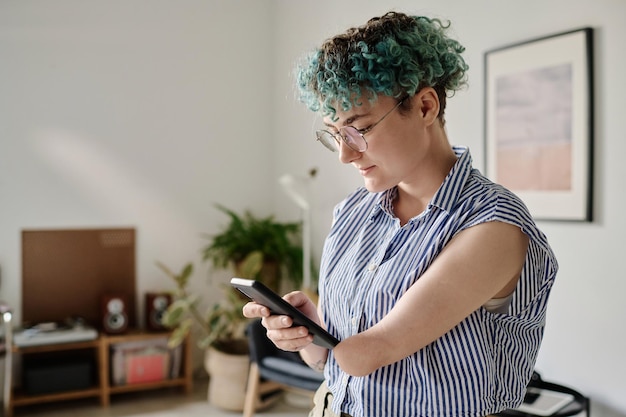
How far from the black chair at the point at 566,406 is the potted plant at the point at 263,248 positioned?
226 cm

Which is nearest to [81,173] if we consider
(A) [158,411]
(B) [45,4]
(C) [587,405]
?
(B) [45,4]

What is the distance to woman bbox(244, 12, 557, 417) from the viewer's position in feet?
3.47

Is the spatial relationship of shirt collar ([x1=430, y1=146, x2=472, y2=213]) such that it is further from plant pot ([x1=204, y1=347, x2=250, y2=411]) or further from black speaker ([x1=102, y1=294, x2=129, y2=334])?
black speaker ([x1=102, y1=294, x2=129, y2=334])

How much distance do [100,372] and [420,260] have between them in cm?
351

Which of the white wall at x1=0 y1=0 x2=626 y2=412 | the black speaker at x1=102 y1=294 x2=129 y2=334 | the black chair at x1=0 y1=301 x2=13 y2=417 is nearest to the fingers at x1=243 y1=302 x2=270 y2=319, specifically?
the white wall at x1=0 y1=0 x2=626 y2=412

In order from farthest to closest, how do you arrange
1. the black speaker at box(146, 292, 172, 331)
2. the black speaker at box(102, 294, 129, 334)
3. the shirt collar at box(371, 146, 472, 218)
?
the black speaker at box(146, 292, 172, 331)
the black speaker at box(102, 294, 129, 334)
the shirt collar at box(371, 146, 472, 218)

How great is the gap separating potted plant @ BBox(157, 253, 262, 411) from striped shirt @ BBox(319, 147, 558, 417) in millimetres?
2919

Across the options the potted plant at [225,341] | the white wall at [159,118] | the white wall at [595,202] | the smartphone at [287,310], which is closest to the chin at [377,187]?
the smartphone at [287,310]

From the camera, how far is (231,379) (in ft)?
13.4

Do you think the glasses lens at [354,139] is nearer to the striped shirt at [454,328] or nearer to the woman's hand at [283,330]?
the striped shirt at [454,328]

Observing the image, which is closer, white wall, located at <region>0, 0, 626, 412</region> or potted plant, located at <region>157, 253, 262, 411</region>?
potted plant, located at <region>157, 253, 262, 411</region>

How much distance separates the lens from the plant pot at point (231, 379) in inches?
160

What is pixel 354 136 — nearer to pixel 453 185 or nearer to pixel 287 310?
pixel 453 185

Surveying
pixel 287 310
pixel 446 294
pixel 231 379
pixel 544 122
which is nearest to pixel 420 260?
pixel 446 294
